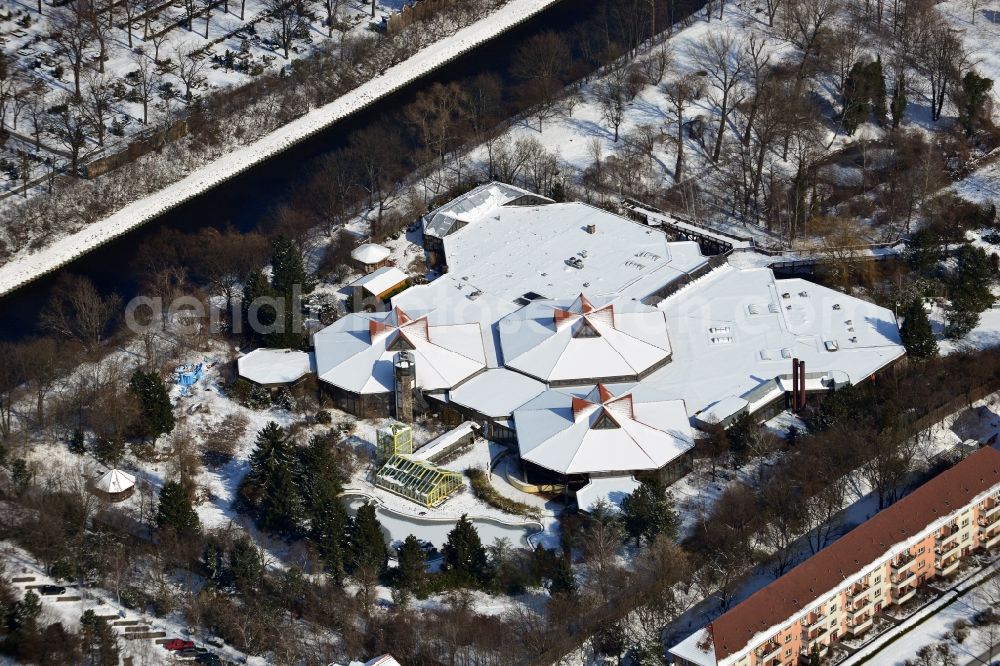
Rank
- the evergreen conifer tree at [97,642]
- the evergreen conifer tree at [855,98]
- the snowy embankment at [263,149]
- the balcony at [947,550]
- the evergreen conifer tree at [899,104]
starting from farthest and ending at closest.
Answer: the evergreen conifer tree at [899,104]
the evergreen conifer tree at [855,98]
the snowy embankment at [263,149]
the balcony at [947,550]
the evergreen conifer tree at [97,642]

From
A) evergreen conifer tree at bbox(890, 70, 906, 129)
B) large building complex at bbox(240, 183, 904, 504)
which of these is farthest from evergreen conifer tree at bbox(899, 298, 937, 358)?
evergreen conifer tree at bbox(890, 70, 906, 129)

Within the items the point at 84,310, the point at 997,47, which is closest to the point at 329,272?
the point at 84,310

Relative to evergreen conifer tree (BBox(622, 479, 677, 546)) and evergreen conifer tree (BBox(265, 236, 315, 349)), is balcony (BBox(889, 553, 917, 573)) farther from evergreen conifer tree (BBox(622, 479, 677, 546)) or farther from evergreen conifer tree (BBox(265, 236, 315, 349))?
evergreen conifer tree (BBox(265, 236, 315, 349))

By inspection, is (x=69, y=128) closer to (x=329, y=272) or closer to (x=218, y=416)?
(x=329, y=272)

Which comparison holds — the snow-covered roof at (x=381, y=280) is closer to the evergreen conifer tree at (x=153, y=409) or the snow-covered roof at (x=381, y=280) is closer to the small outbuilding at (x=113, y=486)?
the evergreen conifer tree at (x=153, y=409)

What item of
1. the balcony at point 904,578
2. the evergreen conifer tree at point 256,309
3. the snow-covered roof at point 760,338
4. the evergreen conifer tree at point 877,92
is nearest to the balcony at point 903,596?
the balcony at point 904,578

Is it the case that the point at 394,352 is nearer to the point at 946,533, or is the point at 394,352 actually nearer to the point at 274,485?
the point at 274,485

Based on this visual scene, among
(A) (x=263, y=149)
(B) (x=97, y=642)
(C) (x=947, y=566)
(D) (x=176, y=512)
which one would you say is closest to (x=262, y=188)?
(A) (x=263, y=149)
